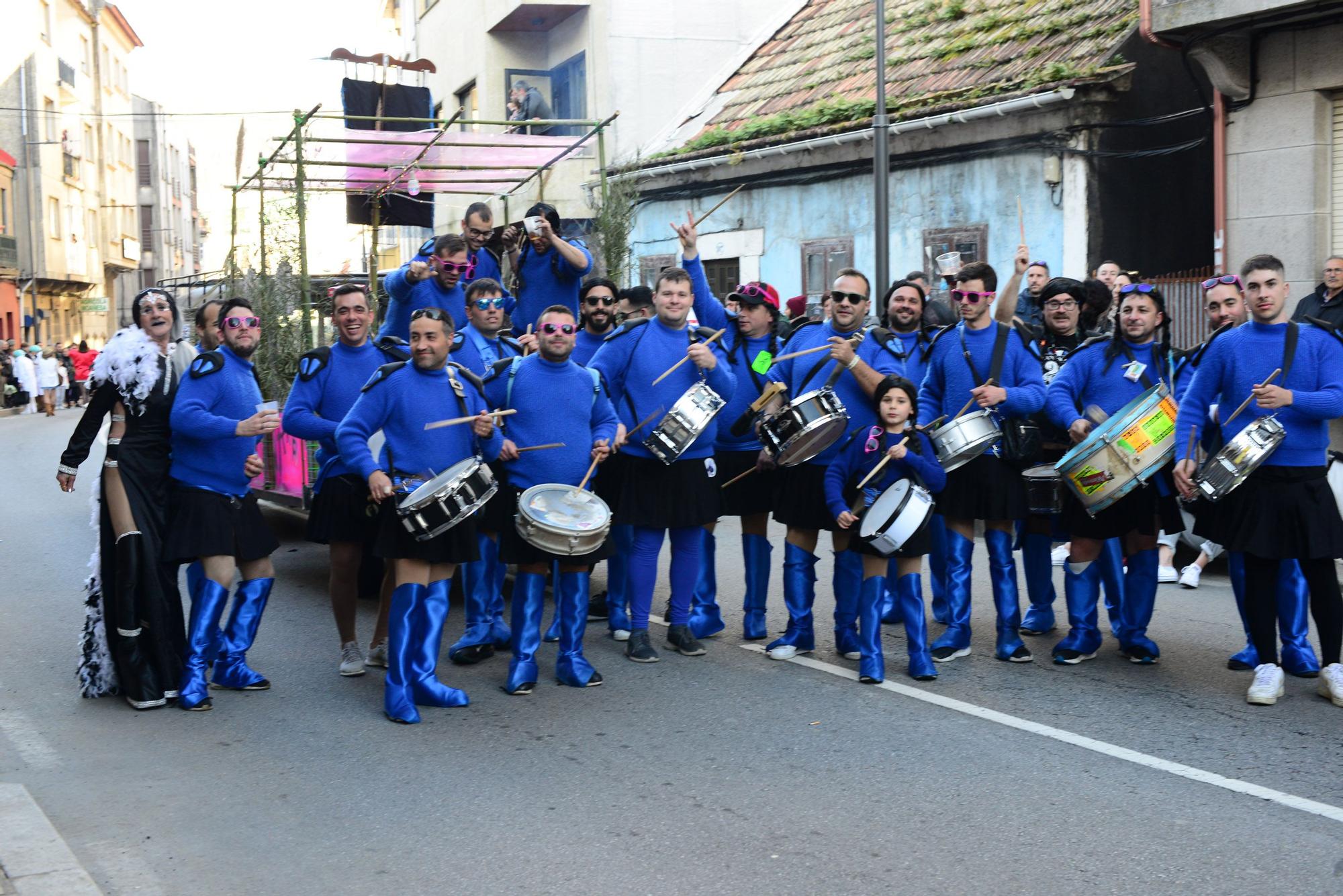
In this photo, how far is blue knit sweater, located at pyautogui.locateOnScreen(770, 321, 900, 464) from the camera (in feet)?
25.1

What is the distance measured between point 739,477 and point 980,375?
1484 mm

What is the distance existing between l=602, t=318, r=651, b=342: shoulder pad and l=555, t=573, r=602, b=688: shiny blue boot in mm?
1374

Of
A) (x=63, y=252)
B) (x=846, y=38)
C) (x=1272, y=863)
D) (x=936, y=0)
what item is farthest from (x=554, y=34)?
(x=63, y=252)

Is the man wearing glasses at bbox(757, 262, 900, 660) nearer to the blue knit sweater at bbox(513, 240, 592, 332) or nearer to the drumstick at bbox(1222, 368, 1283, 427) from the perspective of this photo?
the drumstick at bbox(1222, 368, 1283, 427)

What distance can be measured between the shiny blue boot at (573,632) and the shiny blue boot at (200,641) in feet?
5.26

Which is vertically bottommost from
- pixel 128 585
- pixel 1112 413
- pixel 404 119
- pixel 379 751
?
pixel 379 751

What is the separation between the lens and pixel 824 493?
25.2 ft

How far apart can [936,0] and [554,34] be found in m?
8.96

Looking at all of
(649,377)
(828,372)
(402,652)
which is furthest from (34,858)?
(828,372)

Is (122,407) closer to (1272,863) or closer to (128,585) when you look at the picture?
(128,585)

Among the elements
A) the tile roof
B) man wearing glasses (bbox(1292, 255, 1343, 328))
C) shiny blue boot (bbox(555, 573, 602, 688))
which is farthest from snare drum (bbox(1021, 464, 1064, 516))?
the tile roof

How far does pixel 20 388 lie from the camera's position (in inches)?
1555

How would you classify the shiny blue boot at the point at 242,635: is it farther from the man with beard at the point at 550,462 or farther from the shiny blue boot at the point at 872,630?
the shiny blue boot at the point at 872,630

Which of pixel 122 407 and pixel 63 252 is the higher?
pixel 63 252
